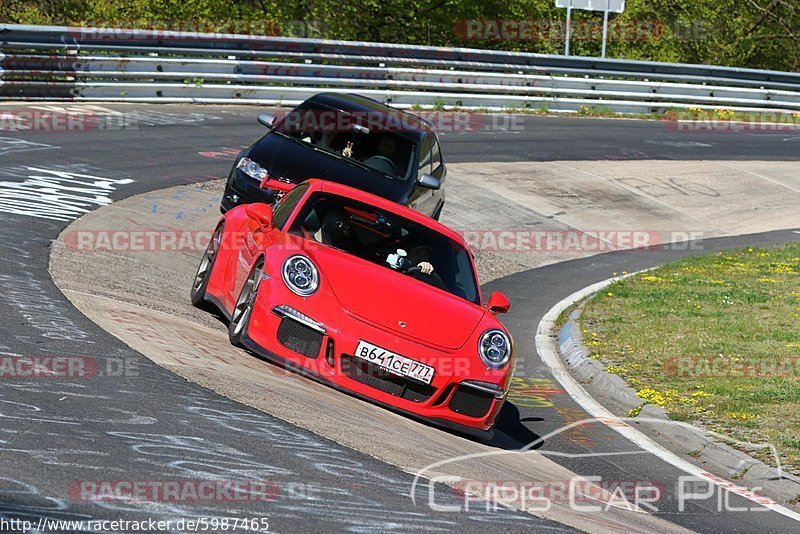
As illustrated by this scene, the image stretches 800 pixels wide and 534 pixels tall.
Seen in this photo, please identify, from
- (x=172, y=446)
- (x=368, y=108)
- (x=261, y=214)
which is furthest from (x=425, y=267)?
(x=368, y=108)

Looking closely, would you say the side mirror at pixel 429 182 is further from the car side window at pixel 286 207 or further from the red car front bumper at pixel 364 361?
the red car front bumper at pixel 364 361

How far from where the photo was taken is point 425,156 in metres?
14.3

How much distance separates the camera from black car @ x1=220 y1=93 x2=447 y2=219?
12.9 meters

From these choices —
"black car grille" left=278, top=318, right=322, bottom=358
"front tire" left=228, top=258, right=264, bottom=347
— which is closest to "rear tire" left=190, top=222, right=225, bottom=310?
"front tire" left=228, top=258, right=264, bottom=347

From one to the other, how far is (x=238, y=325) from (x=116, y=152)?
33.8 feet

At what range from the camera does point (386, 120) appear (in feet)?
46.2

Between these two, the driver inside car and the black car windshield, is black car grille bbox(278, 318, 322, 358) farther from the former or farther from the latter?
the black car windshield

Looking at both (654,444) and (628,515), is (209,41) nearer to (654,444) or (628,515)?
(654,444)

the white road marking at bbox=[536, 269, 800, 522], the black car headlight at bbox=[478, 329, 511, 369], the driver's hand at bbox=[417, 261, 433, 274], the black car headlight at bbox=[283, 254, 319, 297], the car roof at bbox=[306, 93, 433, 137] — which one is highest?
the car roof at bbox=[306, 93, 433, 137]

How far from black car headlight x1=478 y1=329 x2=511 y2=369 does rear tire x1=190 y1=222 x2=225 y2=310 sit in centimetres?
276

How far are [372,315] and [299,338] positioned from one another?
0.52m

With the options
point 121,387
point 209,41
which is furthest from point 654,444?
point 209,41

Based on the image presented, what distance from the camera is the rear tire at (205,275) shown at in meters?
10.2

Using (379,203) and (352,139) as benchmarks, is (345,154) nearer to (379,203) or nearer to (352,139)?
(352,139)
